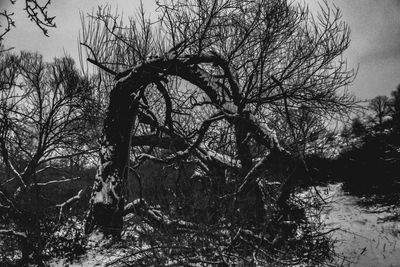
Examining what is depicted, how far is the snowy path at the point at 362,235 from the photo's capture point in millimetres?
4936

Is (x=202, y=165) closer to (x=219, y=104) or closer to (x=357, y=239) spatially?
(x=219, y=104)

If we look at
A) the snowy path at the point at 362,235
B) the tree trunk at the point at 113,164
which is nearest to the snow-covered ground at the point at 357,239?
the snowy path at the point at 362,235

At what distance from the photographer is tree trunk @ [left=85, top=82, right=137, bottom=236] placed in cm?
445

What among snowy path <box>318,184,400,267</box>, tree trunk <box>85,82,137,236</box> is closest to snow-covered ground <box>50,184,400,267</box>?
snowy path <box>318,184,400,267</box>

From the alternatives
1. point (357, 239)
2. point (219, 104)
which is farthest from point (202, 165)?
point (357, 239)

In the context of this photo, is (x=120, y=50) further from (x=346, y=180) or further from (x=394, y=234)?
(x=346, y=180)

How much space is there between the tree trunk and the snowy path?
3.53 metres

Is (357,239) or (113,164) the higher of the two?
(113,164)

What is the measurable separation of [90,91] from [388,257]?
10.5 metres

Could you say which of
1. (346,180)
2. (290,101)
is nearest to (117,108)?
(290,101)

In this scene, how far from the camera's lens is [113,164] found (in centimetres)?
494

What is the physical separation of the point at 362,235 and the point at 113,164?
7054 mm

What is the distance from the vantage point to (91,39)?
605 cm

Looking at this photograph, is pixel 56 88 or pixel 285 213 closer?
pixel 285 213
